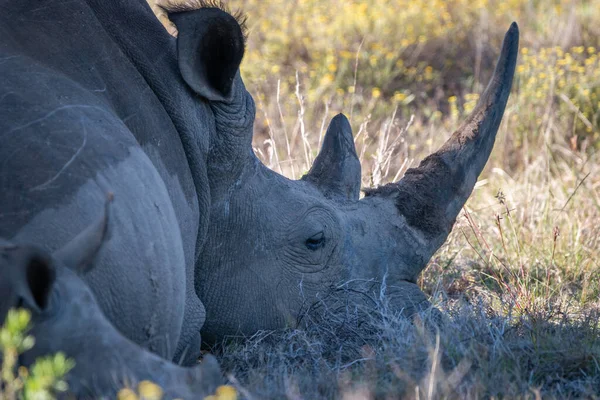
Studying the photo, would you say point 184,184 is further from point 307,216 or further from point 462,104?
point 462,104

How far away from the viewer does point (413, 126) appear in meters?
8.50

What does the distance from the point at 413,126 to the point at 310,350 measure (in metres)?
5.04

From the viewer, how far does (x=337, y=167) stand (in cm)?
450

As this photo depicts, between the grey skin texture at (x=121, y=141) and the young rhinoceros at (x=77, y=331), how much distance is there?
0.19 meters

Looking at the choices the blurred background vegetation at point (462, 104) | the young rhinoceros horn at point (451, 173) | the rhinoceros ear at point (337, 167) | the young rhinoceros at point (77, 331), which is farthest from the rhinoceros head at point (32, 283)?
the blurred background vegetation at point (462, 104)

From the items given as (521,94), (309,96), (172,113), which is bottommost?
(309,96)

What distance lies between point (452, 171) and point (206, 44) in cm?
135

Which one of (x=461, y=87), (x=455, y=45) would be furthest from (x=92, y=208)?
(x=455, y=45)

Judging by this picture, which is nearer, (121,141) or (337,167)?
(121,141)

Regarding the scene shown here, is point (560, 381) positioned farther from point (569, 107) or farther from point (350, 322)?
point (569, 107)

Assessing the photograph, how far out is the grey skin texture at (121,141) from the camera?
9.22ft

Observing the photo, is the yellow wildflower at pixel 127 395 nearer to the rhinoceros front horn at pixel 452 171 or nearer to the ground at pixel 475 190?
the ground at pixel 475 190

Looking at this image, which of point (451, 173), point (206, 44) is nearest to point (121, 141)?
point (206, 44)

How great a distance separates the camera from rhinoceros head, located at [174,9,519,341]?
13.0 feet
